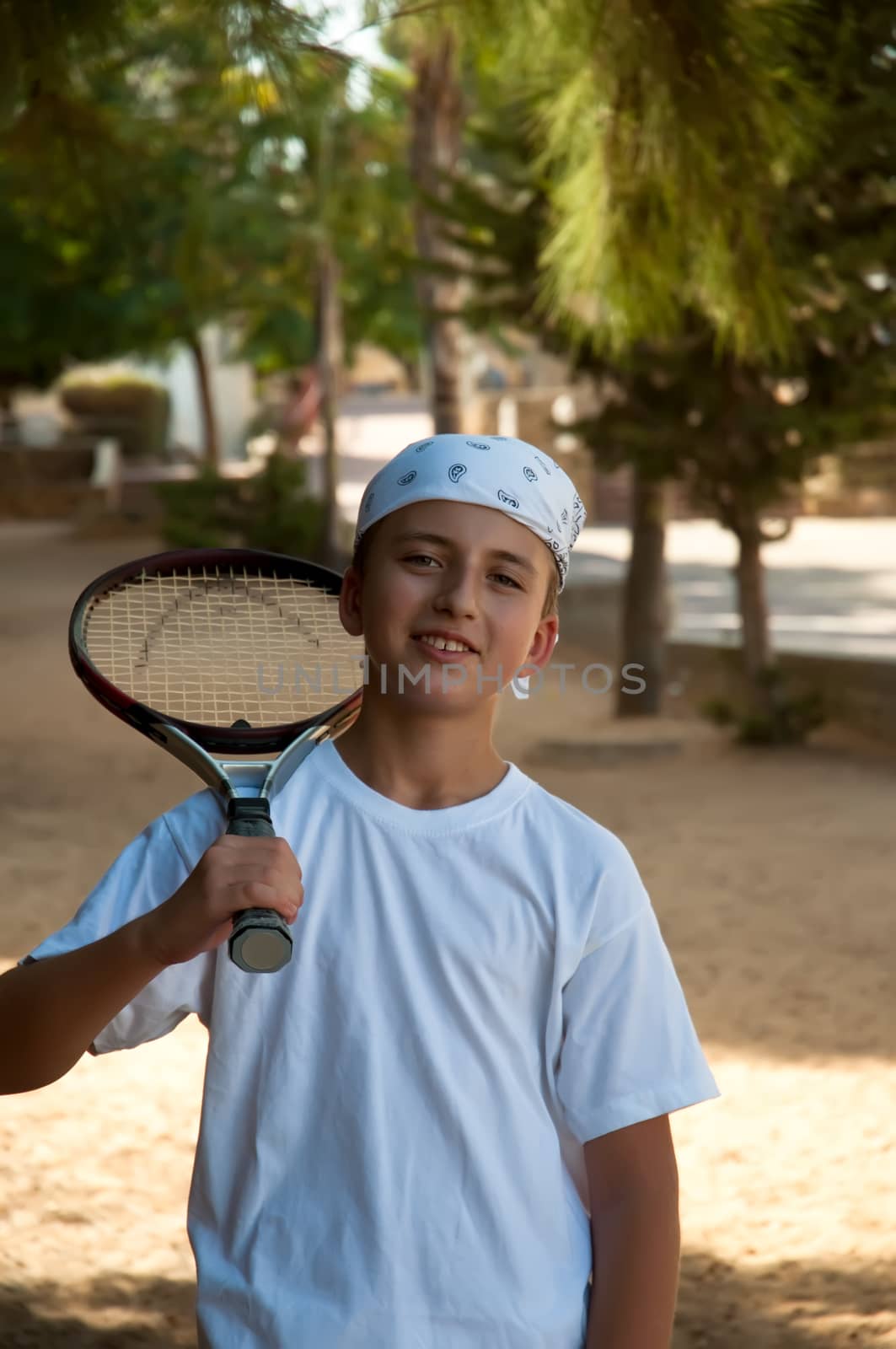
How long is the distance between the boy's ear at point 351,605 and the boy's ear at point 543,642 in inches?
7.4

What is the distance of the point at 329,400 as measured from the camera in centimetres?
1656

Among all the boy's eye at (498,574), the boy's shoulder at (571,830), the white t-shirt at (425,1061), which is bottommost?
the white t-shirt at (425,1061)

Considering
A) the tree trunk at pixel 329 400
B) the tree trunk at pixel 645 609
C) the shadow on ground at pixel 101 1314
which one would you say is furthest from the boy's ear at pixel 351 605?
the tree trunk at pixel 329 400

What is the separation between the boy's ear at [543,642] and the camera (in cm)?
174

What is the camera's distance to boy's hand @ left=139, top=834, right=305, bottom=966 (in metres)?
1.38

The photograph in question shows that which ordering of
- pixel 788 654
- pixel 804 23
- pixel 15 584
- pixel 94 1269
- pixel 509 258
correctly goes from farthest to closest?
pixel 15 584 → pixel 788 654 → pixel 509 258 → pixel 804 23 → pixel 94 1269

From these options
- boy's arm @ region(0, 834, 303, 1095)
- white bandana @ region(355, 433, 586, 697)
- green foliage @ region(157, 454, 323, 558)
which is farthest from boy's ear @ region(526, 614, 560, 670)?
green foliage @ region(157, 454, 323, 558)

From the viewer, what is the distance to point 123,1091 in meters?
4.22

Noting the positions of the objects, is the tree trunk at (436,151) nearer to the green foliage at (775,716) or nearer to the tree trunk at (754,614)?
the tree trunk at (754,614)

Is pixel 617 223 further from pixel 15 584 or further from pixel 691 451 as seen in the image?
pixel 15 584

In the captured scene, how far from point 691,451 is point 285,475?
9505 millimetres

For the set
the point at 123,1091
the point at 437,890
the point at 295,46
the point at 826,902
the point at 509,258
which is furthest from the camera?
the point at 509,258

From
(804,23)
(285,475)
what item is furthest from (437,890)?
(285,475)

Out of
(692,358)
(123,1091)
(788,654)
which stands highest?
(692,358)
